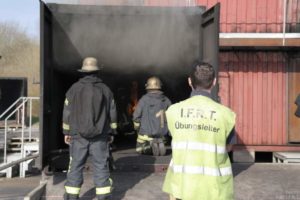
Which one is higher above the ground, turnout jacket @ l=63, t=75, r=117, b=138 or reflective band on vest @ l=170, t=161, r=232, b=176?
turnout jacket @ l=63, t=75, r=117, b=138

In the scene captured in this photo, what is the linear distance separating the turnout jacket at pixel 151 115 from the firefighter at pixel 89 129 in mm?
2746

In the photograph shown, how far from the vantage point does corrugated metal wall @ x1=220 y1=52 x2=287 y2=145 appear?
11.6 metres

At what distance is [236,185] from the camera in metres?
6.72

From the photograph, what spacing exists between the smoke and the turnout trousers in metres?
2.75

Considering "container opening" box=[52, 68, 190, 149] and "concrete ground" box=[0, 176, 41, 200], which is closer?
"container opening" box=[52, 68, 190, 149]

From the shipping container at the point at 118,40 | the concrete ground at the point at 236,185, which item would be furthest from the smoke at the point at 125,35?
the concrete ground at the point at 236,185

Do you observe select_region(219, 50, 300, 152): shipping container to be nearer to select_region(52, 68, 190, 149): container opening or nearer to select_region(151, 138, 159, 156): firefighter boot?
select_region(52, 68, 190, 149): container opening

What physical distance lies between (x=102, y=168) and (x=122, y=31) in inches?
126

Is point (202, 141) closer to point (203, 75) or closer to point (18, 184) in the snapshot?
point (203, 75)

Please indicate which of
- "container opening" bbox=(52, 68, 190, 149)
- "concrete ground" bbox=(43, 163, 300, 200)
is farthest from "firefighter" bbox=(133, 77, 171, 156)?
"concrete ground" bbox=(43, 163, 300, 200)

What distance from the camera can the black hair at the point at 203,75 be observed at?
3281 millimetres

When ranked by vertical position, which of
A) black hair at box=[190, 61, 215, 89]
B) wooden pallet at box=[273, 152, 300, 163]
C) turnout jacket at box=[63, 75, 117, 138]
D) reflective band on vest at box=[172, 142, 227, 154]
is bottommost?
wooden pallet at box=[273, 152, 300, 163]

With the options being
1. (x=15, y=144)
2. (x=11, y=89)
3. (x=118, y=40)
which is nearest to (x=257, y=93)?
(x=118, y=40)

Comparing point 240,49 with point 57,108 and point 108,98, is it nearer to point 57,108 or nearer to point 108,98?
point 57,108
